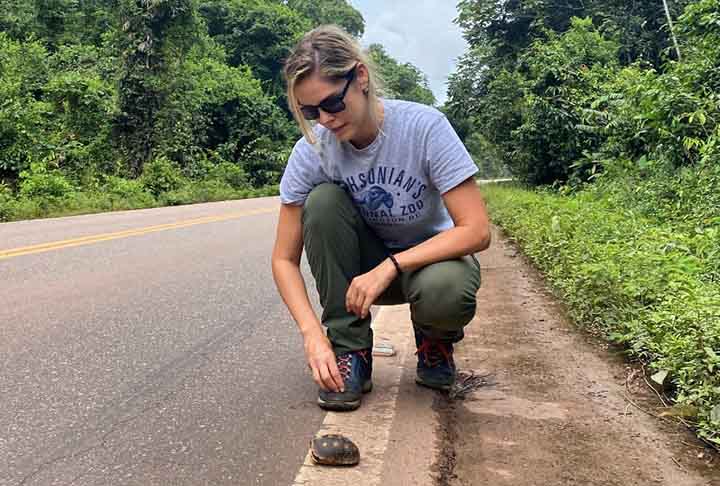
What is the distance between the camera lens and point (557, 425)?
2225 millimetres

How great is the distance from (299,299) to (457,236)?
0.59m

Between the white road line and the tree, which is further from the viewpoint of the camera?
the tree

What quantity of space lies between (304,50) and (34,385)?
1.65 meters

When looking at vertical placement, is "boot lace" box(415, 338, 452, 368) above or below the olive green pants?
below

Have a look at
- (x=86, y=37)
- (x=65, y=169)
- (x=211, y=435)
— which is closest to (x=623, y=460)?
(x=211, y=435)

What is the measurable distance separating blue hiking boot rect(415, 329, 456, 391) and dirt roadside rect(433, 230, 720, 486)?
11 centimetres

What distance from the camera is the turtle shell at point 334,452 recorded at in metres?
1.93

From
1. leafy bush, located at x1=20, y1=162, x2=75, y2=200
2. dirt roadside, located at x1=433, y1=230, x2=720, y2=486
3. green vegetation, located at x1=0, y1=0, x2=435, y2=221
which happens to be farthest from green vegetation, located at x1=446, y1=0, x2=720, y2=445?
leafy bush, located at x1=20, y1=162, x2=75, y2=200

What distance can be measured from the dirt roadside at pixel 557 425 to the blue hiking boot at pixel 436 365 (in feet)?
0.36

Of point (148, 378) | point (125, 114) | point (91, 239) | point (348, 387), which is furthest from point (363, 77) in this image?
point (125, 114)

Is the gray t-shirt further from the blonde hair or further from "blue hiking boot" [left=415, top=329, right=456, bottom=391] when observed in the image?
"blue hiking boot" [left=415, top=329, right=456, bottom=391]

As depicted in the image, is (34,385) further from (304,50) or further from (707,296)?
(707,296)

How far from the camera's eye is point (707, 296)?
2.95m

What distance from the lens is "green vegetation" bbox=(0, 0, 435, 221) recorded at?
15.4m
